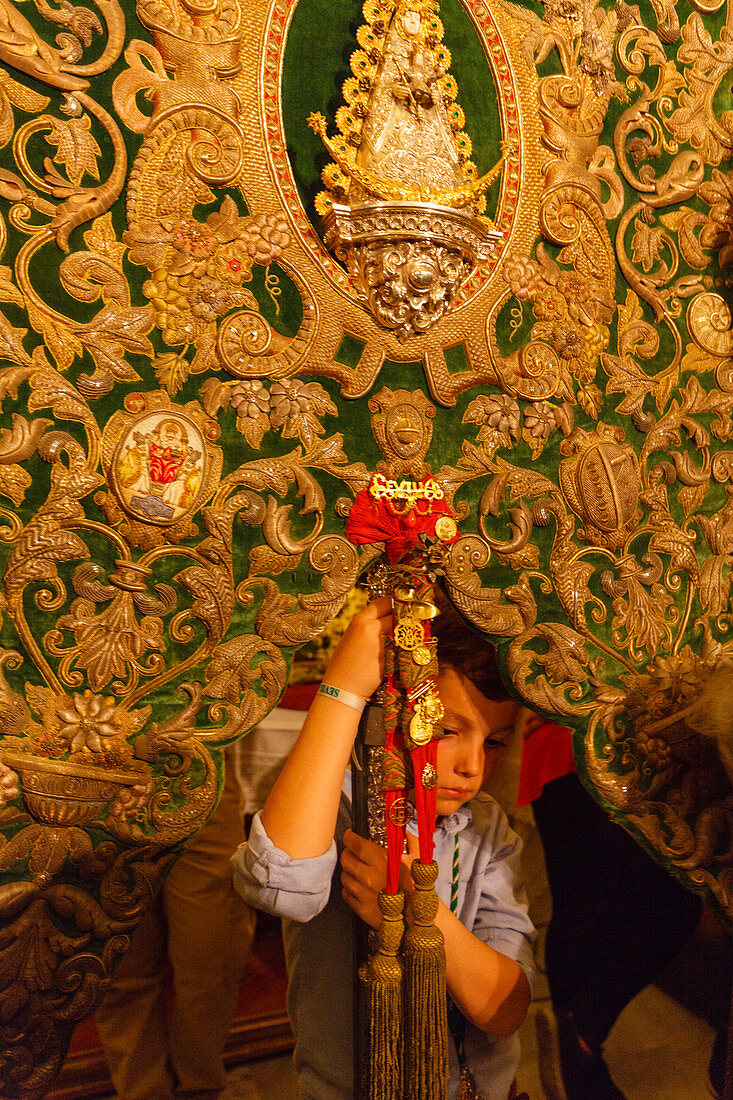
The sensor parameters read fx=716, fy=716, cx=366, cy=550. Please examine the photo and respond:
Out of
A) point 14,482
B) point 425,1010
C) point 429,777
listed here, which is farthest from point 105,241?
point 425,1010

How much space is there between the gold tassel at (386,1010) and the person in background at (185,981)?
301mm

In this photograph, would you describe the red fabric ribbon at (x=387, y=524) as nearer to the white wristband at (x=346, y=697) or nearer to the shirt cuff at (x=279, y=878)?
the white wristband at (x=346, y=697)

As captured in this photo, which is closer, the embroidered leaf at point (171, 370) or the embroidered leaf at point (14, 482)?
the embroidered leaf at point (14, 482)

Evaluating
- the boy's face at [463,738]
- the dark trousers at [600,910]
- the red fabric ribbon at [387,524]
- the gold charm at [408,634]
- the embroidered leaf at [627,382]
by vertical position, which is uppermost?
the embroidered leaf at [627,382]

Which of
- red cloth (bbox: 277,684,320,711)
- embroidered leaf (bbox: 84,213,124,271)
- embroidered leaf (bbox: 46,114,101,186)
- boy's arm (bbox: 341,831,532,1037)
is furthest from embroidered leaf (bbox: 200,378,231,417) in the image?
boy's arm (bbox: 341,831,532,1037)

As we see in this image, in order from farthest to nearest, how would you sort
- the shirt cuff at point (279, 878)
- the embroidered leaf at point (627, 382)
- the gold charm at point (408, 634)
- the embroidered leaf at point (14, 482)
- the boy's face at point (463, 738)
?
the embroidered leaf at point (627, 382) < the boy's face at point (463, 738) < the gold charm at point (408, 634) < the shirt cuff at point (279, 878) < the embroidered leaf at point (14, 482)

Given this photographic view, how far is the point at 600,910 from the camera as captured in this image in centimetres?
198

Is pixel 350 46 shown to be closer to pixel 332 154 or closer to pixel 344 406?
pixel 332 154

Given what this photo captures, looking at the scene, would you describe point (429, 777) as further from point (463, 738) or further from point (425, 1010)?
point (425, 1010)

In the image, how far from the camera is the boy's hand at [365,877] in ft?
4.78

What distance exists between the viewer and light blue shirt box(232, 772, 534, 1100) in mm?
1371

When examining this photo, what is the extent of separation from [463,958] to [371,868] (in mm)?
294

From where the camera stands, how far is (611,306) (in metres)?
1.75

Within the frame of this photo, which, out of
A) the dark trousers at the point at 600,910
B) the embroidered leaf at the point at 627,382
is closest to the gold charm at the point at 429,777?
the dark trousers at the point at 600,910
